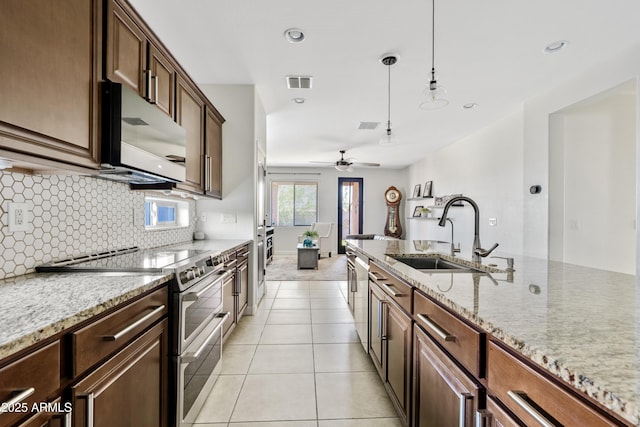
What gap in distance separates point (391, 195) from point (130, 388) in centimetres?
796

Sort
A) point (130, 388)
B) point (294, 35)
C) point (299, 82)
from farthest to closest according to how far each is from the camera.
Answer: point (299, 82)
point (294, 35)
point (130, 388)

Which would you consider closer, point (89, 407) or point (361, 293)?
point (89, 407)

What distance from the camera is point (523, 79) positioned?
3.07m

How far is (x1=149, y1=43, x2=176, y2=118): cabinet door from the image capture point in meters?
1.82

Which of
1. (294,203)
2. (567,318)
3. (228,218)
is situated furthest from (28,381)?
(294,203)

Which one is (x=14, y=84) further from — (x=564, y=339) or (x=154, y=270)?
(x=564, y=339)

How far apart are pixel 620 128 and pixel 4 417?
4871 millimetres

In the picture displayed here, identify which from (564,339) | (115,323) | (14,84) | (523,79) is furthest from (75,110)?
(523,79)

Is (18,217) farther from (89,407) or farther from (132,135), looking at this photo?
(89,407)

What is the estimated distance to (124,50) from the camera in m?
1.53

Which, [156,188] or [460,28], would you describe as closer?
[156,188]

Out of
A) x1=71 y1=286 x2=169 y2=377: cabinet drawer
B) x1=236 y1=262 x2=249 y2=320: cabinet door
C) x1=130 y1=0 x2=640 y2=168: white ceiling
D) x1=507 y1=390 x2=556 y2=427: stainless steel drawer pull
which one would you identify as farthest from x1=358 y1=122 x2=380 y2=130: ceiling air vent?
x1=507 y1=390 x2=556 y2=427: stainless steel drawer pull

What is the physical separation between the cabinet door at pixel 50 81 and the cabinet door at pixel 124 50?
0.28ft

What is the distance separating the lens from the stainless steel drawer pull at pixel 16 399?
23.9 inches
